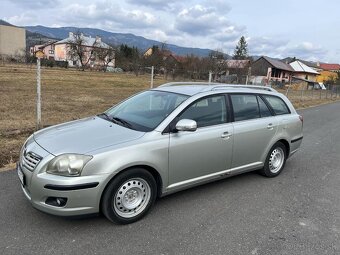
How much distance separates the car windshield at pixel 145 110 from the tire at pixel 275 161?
6.46 ft

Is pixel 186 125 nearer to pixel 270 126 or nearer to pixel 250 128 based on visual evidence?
pixel 250 128

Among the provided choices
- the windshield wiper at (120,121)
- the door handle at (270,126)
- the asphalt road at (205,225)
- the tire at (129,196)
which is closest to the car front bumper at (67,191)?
the tire at (129,196)

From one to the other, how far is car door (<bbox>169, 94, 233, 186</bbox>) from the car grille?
4.84 ft

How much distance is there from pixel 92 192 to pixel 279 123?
3442mm

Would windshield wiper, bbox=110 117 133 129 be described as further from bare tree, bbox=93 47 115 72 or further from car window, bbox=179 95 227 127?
bare tree, bbox=93 47 115 72

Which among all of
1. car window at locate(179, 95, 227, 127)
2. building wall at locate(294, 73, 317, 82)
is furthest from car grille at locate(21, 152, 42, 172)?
building wall at locate(294, 73, 317, 82)

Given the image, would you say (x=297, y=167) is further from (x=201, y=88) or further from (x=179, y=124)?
(x=179, y=124)

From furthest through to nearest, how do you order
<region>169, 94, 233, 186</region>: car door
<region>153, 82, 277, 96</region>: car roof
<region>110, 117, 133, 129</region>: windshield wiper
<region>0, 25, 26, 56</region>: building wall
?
<region>0, 25, 26, 56</region>: building wall → <region>153, 82, 277, 96</region>: car roof → <region>110, 117, 133, 129</region>: windshield wiper → <region>169, 94, 233, 186</region>: car door

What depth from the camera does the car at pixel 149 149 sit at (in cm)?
343

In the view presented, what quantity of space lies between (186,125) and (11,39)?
105 m

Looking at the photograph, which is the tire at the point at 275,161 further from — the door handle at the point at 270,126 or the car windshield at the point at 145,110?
the car windshield at the point at 145,110

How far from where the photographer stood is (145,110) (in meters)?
4.64

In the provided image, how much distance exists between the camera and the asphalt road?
11.0ft

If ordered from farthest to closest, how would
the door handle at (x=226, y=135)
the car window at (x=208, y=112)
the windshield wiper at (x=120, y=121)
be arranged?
the door handle at (x=226, y=135), the car window at (x=208, y=112), the windshield wiper at (x=120, y=121)
